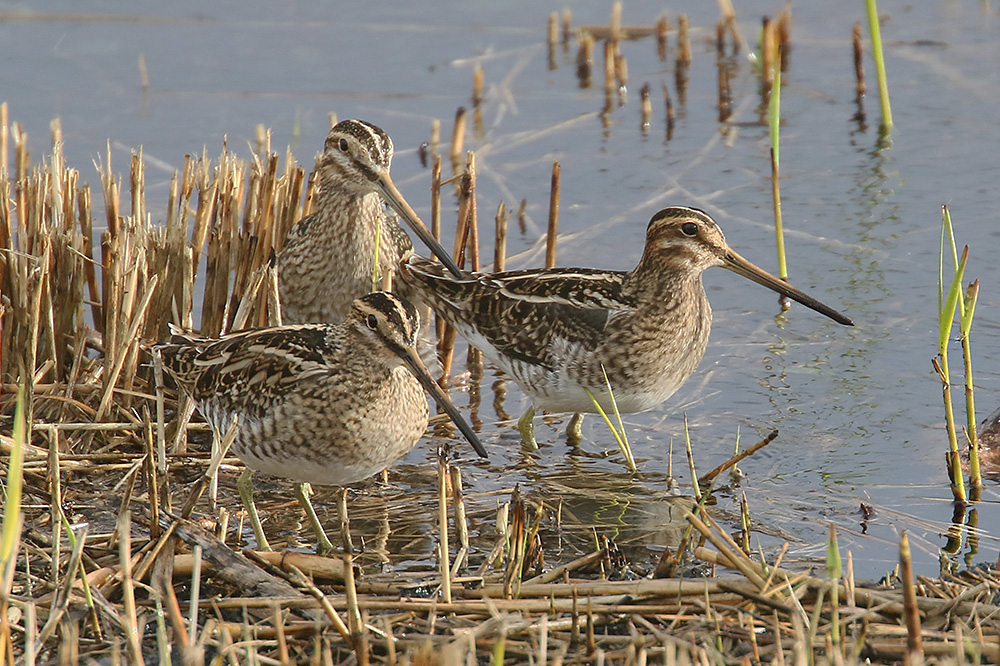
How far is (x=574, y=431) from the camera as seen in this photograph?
6867mm

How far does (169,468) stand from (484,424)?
172 centimetres

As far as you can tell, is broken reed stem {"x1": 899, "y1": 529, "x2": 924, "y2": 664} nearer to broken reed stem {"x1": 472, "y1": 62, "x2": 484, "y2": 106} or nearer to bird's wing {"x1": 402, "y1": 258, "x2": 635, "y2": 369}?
bird's wing {"x1": 402, "y1": 258, "x2": 635, "y2": 369}

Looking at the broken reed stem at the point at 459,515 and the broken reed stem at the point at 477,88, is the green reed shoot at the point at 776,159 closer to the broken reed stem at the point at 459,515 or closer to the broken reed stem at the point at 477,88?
the broken reed stem at the point at 459,515

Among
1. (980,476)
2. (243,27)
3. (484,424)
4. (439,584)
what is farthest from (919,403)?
(243,27)

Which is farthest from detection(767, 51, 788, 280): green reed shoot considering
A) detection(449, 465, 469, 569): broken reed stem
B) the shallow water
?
detection(449, 465, 469, 569): broken reed stem

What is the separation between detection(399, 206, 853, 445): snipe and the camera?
6.38 metres

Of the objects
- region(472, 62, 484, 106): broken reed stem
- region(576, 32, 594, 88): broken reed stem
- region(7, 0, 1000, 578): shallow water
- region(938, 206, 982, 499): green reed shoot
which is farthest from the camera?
region(576, 32, 594, 88): broken reed stem

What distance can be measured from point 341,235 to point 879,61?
4813 millimetres

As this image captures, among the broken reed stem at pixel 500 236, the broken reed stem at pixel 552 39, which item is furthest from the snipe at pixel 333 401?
the broken reed stem at pixel 552 39

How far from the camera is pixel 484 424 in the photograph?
700cm

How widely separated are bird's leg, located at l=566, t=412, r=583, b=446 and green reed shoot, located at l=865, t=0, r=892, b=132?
3822mm

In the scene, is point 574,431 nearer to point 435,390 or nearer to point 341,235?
point 341,235

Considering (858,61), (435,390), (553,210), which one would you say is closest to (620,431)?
(435,390)

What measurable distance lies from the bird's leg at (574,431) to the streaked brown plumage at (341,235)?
1.18 meters
